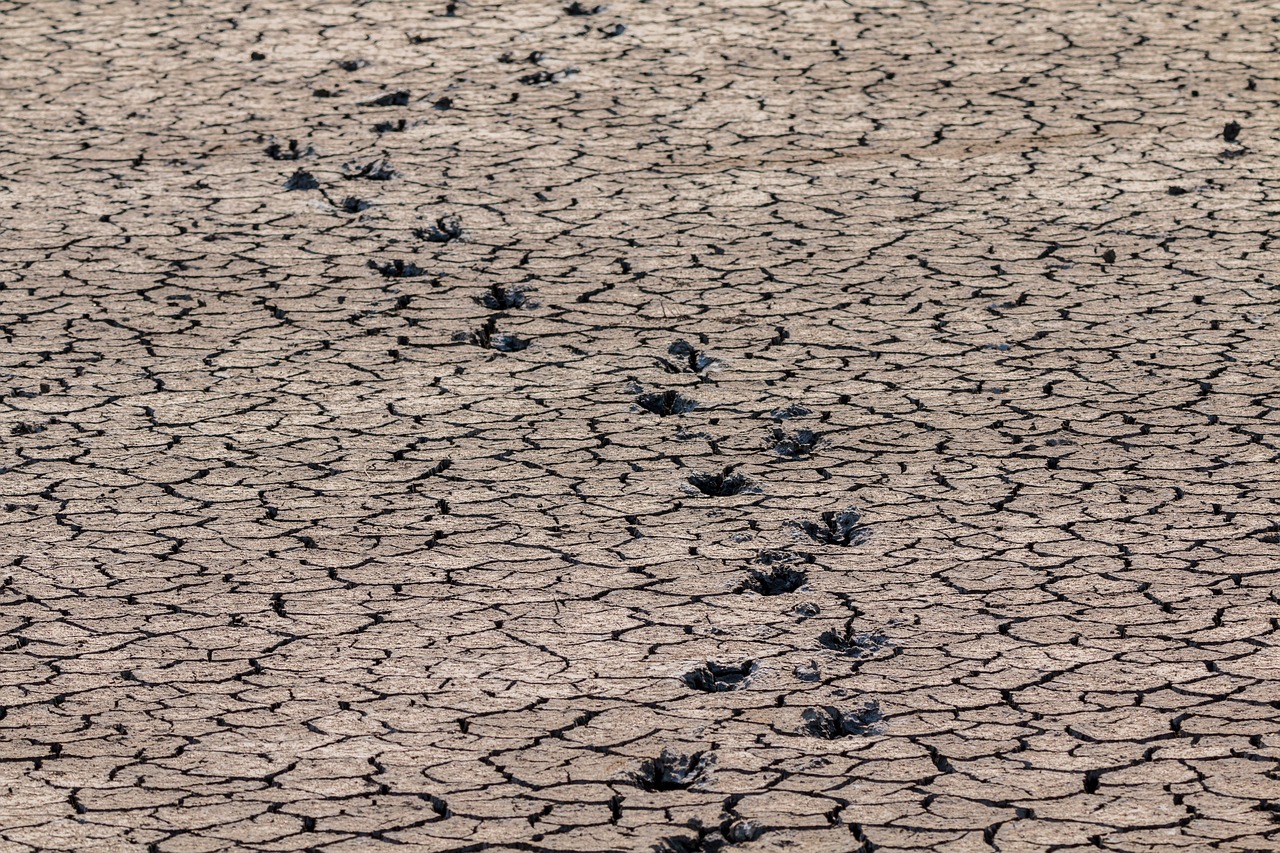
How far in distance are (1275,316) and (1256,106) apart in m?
2.19

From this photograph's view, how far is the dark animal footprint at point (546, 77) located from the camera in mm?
8719

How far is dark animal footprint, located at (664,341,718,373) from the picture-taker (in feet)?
20.4

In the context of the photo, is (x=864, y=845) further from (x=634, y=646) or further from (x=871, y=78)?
(x=871, y=78)

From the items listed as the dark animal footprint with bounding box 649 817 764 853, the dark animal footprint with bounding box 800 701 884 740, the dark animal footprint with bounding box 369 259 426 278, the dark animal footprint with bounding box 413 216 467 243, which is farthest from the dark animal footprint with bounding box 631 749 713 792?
the dark animal footprint with bounding box 413 216 467 243

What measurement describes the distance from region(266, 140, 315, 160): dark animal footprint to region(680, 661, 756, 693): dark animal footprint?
4.09 metres

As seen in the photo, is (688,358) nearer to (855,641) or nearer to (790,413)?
(790,413)

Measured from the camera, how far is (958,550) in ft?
16.7

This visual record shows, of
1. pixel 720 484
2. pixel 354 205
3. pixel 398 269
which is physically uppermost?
pixel 354 205

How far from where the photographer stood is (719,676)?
4.54 meters

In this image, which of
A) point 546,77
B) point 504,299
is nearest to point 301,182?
point 504,299

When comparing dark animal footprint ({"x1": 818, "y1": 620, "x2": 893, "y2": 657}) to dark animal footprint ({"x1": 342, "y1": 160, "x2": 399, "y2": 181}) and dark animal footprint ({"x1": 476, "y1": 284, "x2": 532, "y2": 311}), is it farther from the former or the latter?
dark animal footprint ({"x1": 342, "y1": 160, "x2": 399, "y2": 181})

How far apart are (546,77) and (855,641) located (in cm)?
470

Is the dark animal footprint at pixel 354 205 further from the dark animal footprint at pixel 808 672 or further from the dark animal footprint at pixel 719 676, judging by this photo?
the dark animal footprint at pixel 808 672

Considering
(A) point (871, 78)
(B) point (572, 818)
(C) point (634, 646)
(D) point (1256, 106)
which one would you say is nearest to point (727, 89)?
(A) point (871, 78)
